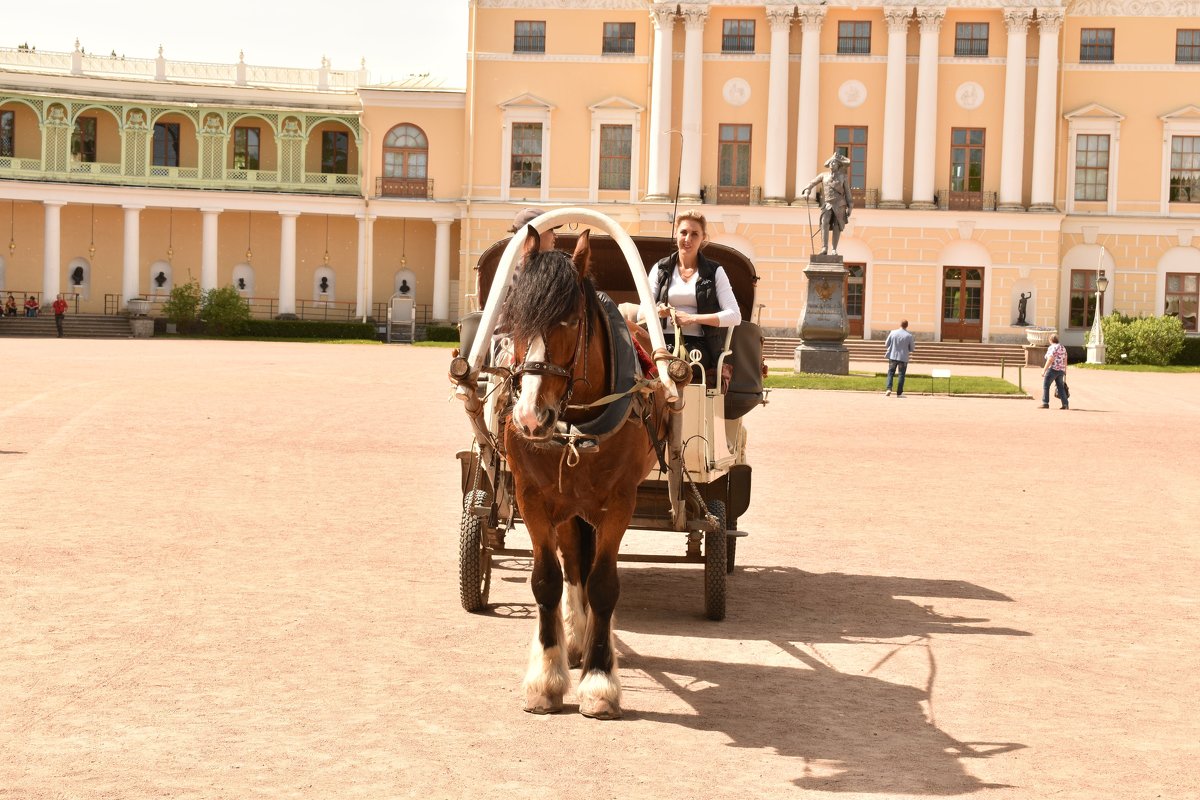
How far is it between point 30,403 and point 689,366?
17.7 m

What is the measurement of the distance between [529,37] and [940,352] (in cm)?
1972

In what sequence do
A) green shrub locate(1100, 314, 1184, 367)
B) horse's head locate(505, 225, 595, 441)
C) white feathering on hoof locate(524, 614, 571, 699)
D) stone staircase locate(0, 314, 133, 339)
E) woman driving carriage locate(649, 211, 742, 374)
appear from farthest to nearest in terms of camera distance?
stone staircase locate(0, 314, 133, 339), green shrub locate(1100, 314, 1184, 367), woman driving carriage locate(649, 211, 742, 374), white feathering on hoof locate(524, 614, 571, 699), horse's head locate(505, 225, 595, 441)

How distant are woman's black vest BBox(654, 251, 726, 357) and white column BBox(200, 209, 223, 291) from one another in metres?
52.0

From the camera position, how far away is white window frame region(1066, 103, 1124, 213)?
5562cm

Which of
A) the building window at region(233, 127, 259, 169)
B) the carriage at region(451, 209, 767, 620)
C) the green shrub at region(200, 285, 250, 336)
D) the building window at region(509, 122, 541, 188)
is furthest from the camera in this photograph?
the building window at region(233, 127, 259, 169)

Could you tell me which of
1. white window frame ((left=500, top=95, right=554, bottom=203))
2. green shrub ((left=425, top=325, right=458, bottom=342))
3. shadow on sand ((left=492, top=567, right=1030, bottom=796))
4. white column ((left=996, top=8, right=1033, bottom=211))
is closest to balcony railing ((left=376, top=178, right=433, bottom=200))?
white window frame ((left=500, top=95, right=554, bottom=203))

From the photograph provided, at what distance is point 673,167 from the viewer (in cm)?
5491

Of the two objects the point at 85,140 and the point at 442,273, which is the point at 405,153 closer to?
the point at 442,273

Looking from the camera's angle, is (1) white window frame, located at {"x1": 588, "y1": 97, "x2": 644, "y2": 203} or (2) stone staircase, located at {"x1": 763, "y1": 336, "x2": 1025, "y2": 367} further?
(1) white window frame, located at {"x1": 588, "y1": 97, "x2": 644, "y2": 203}

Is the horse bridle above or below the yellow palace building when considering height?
below

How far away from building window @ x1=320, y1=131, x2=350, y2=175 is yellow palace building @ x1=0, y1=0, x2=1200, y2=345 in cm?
172

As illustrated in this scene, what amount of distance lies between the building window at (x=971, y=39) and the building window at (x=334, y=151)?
24452mm

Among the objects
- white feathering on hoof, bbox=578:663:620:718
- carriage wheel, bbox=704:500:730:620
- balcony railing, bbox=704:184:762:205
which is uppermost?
balcony railing, bbox=704:184:762:205

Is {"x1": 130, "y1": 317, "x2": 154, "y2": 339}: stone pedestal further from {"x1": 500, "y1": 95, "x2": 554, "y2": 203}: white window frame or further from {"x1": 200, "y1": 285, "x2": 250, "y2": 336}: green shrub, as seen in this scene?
{"x1": 500, "y1": 95, "x2": 554, "y2": 203}: white window frame
